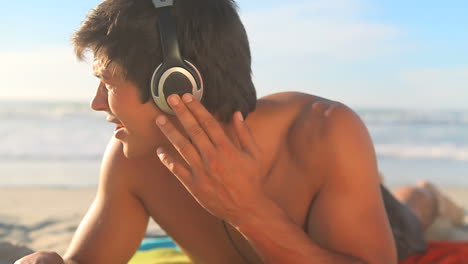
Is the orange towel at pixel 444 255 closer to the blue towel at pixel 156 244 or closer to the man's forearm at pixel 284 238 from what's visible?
the man's forearm at pixel 284 238

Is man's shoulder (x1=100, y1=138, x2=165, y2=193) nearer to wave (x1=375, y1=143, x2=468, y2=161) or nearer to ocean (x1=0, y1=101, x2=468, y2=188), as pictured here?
ocean (x1=0, y1=101, x2=468, y2=188)

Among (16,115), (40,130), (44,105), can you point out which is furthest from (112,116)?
(44,105)

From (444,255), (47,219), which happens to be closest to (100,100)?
(444,255)

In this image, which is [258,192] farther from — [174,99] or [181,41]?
[181,41]

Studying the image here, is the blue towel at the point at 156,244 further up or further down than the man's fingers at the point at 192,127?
further down

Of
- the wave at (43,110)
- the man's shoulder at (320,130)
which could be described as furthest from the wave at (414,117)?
the man's shoulder at (320,130)

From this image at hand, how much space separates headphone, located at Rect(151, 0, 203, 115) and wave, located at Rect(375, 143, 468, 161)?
9381 millimetres

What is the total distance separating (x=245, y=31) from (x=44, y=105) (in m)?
20.3

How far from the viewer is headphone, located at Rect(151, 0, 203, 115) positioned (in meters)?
1.57

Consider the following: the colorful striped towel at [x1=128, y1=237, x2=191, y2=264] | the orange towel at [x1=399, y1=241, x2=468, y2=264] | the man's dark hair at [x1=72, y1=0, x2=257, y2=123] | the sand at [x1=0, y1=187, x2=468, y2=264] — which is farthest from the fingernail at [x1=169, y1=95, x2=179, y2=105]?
the orange towel at [x1=399, y1=241, x2=468, y2=264]

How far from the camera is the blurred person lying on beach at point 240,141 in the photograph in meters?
1.57

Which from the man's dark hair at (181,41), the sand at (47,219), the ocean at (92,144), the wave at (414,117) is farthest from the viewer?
the wave at (414,117)

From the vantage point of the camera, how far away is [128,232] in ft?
7.18

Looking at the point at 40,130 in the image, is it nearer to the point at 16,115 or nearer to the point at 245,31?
the point at 16,115
